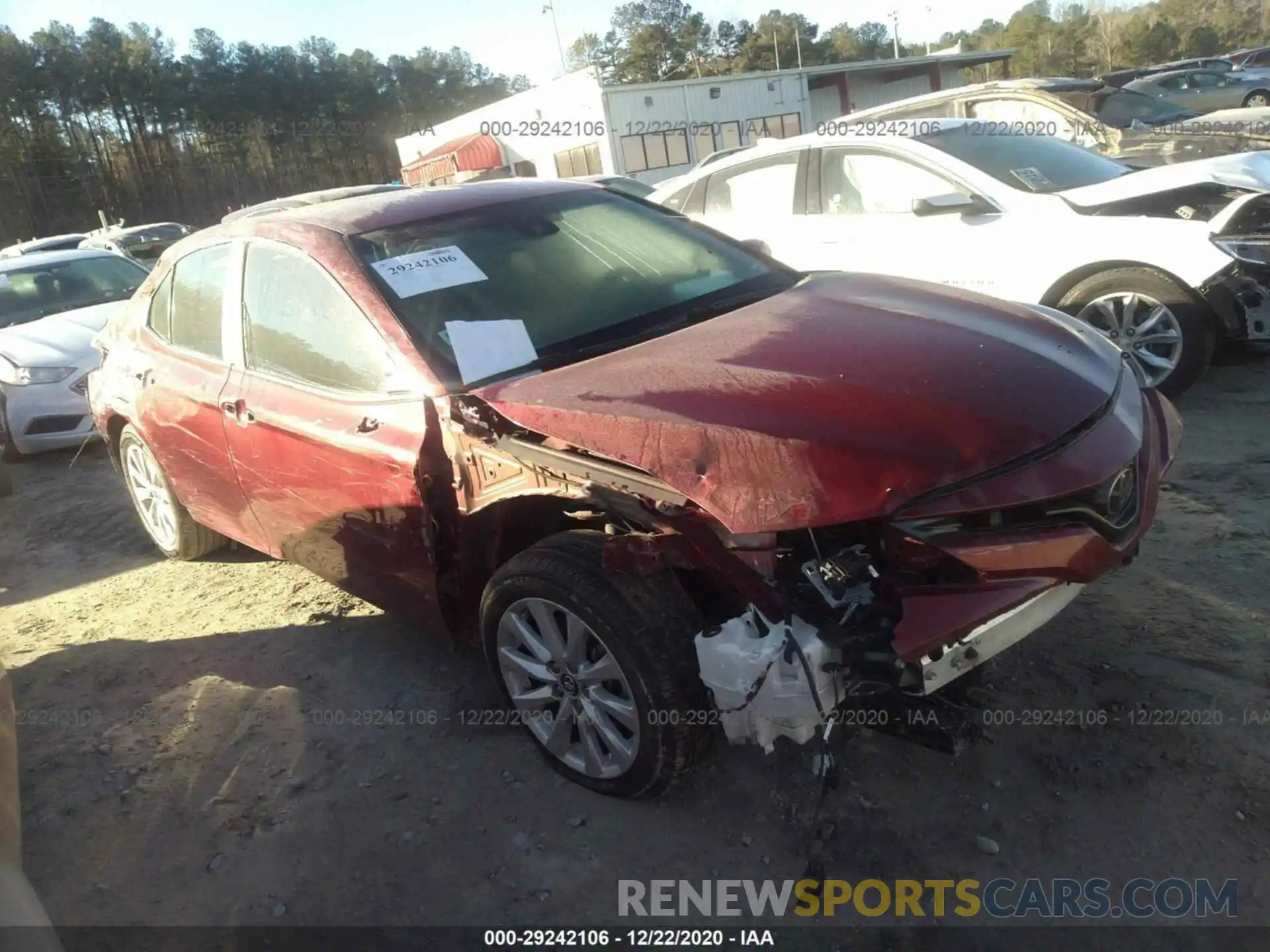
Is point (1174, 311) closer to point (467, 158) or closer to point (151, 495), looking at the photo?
point (151, 495)

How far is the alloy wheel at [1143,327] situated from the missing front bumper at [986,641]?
128 inches

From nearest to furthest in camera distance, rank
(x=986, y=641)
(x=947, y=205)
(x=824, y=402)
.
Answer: (x=986, y=641)
(x=824, y=402)
(x=947, y=205)

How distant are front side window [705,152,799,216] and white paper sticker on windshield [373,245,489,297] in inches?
143

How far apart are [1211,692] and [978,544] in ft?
4.05

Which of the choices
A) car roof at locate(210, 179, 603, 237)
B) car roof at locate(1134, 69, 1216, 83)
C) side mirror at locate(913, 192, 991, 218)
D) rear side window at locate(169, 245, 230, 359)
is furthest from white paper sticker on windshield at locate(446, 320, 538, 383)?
car roof at locate(1134, 69, 1216, 83)

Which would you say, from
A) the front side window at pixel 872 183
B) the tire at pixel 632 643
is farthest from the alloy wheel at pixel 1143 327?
the tire at pixel 632 643

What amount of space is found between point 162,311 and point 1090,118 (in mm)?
8382

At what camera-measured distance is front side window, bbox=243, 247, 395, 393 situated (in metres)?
3.03

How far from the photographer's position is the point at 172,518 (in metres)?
4.79

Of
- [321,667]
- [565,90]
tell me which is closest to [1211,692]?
[321,667]

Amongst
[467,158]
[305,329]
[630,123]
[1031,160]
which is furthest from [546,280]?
[467,158]

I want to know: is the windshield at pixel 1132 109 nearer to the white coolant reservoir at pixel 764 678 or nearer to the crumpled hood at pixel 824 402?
the crumpled hood at pixel 824 402

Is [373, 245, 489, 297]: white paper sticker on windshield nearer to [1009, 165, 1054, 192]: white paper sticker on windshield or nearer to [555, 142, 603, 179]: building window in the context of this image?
[1009, 165, 1054, 192]: white paper sticker on windshield

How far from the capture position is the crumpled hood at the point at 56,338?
7.28m
